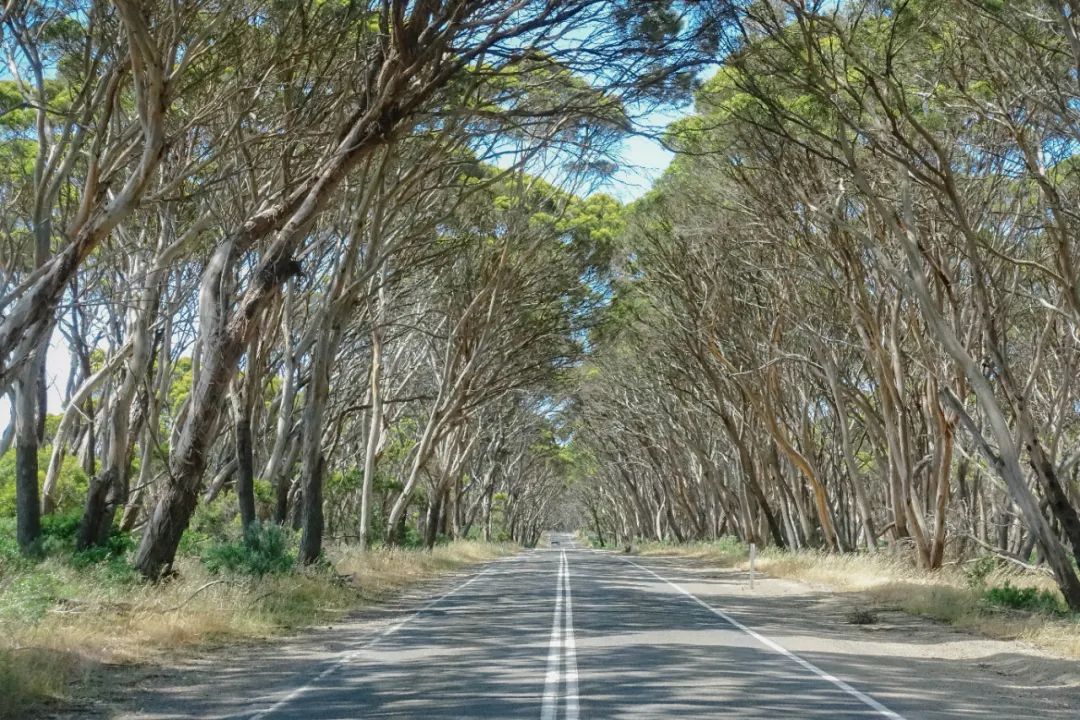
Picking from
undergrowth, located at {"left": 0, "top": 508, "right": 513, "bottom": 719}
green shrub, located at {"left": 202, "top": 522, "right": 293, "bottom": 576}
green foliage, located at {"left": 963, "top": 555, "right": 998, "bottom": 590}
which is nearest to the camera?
undergrowth, located at {"left": 0, "top": 508, "right": 513, "bottom": 719}

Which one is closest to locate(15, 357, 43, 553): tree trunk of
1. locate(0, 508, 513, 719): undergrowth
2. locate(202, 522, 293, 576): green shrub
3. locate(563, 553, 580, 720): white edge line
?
locate(0, 508, 513, 719): undergrowth

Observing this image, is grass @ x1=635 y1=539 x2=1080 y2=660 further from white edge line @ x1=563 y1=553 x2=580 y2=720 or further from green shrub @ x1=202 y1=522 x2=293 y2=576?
green shrub @ x1=202 y1=522 x2=293 y2=576

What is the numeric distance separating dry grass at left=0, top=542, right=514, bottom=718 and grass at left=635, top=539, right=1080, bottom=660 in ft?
30.3

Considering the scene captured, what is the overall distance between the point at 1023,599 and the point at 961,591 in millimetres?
1997

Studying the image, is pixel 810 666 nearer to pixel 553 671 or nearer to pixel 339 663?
pixel 553 671

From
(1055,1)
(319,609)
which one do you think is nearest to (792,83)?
(1055,1)

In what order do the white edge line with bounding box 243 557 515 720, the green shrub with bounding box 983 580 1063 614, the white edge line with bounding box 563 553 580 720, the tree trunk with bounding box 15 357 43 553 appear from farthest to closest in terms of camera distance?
1. the tree trunk with bounding box 15 357 43 553
2. the green shrub with bounding box 983 580 1063 614
3. the white edge line with bounding box 243 557 515 720
4. the white edge line with bounding box 563 553 580 720

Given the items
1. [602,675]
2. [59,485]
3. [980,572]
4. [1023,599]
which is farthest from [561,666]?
[59,485]

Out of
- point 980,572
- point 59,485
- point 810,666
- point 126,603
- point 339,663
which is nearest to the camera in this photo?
point 810,666

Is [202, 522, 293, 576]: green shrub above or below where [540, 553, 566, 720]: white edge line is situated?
above

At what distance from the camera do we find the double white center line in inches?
341

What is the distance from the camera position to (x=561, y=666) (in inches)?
444

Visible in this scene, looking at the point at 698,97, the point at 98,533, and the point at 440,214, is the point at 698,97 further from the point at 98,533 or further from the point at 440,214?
the point at 98,533

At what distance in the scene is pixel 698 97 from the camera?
18875mm
